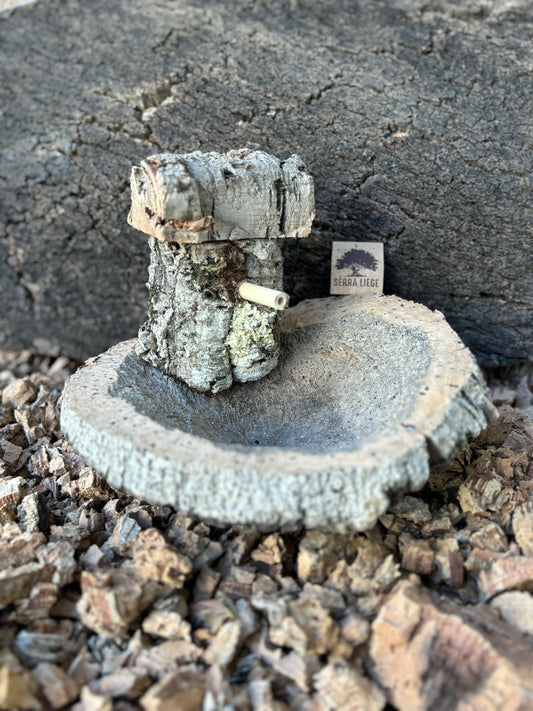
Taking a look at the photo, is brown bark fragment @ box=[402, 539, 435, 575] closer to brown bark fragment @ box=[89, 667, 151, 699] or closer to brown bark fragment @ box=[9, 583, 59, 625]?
brown bark fragment @ box=[89, 667, 151, 699]

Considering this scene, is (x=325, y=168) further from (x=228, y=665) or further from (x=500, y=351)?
(x=228, y=665)

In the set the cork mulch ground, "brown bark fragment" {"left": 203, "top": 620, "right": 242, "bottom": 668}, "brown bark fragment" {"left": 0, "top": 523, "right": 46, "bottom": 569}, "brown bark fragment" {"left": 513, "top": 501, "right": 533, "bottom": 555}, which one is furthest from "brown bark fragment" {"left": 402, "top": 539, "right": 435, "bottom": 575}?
"brown bark fragment" {"left": 0, "top": 523, "right": 46, "bottom": 569}

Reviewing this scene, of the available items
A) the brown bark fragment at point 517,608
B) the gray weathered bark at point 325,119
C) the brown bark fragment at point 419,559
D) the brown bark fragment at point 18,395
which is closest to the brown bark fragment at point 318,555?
the brown bark fragment at point 419,559

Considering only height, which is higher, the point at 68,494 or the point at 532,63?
the point at 532,63

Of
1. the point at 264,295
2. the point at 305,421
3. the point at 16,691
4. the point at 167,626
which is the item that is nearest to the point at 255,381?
the point at 305,421

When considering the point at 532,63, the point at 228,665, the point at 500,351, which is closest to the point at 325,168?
the point at 532,63

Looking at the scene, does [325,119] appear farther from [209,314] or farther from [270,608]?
[270,608]
